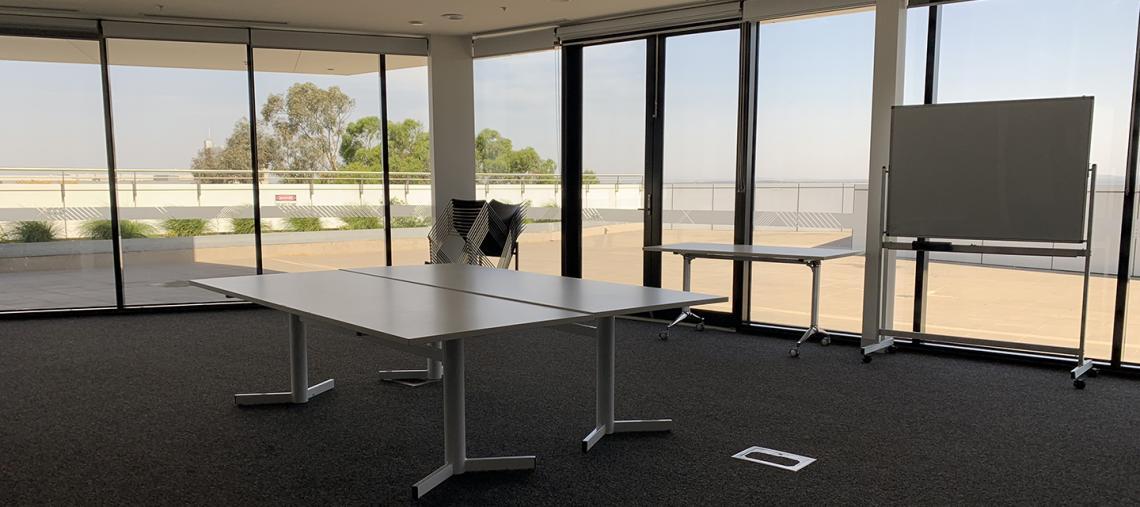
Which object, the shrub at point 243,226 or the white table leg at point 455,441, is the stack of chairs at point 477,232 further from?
the white table leg at point 455,441

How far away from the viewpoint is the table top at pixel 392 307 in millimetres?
2301

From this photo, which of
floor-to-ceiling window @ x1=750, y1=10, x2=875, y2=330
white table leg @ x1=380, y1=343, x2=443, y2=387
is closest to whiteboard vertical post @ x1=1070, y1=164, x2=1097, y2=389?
floor-to-ceiling window @ x1=750, y1=10, x2=875, y2=330

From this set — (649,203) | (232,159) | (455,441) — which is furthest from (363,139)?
(455,441)

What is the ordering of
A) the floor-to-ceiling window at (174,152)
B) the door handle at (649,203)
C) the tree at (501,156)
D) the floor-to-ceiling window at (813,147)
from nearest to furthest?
1. the floor-to-ceiling window at (813,147)
2. the door handle at (649,203)
3. the floor-to-ceiling window at (174,152)
4. the tree at (501,156)

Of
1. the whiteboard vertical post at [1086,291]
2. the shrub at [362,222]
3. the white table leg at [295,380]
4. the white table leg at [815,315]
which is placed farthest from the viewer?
the shrub at [362,222]

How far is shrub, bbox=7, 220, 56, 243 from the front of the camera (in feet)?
20.7

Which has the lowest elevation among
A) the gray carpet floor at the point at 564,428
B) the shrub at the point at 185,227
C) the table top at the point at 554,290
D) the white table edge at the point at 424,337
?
the gray carpet floor at the point at 564,428

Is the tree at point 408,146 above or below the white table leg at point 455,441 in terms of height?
above

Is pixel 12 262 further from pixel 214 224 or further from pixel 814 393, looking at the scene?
pixel 814 393

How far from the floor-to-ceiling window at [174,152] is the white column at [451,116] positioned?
5.44 ft

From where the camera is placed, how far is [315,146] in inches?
272

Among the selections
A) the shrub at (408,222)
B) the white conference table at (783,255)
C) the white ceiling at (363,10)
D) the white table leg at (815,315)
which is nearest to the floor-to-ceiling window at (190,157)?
the shrub at (408,222)

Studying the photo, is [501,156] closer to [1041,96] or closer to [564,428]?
[564,428]

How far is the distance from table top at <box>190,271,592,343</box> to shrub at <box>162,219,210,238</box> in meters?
3.91
